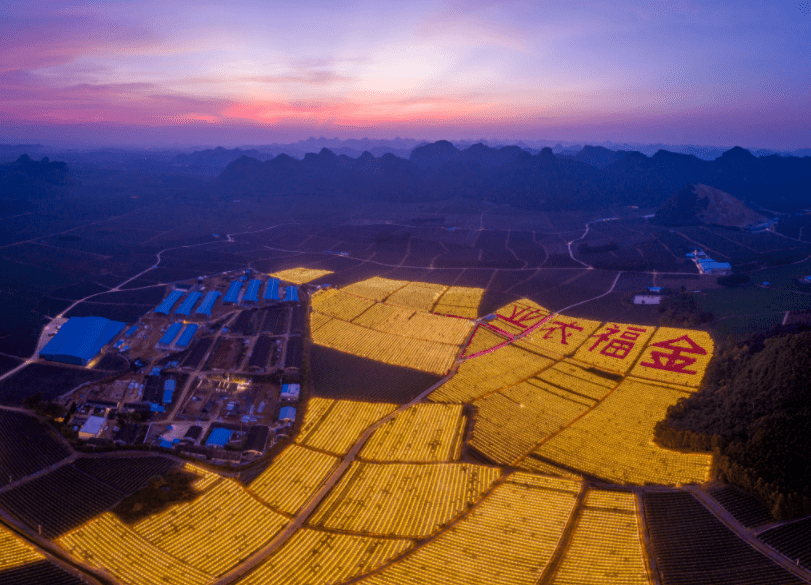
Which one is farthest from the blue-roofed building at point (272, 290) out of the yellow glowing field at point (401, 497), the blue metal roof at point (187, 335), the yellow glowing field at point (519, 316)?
the yellow glowing field at point (401, 497)

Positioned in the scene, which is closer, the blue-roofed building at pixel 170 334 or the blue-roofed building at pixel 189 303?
the blue-roofed building at pixel 170 334

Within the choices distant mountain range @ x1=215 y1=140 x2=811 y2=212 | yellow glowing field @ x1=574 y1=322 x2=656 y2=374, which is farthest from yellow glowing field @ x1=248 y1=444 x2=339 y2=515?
distant mountain range @ x1=215 y1=140 x2=811 y2=212

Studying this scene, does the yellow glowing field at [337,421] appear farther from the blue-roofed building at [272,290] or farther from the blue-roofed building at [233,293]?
the blue-roofed building at [233,293]

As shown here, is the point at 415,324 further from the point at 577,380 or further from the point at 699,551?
the point at 699,551

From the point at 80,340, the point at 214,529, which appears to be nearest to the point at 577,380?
the point at 214,529

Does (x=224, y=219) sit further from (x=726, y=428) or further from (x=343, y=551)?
(x=726, y=428)

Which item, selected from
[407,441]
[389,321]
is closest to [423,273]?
[389,321]

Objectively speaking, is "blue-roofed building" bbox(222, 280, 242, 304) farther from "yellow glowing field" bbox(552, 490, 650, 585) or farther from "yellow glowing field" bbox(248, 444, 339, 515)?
"yellow glowing field" bbox(552, 490, 650, 585)
